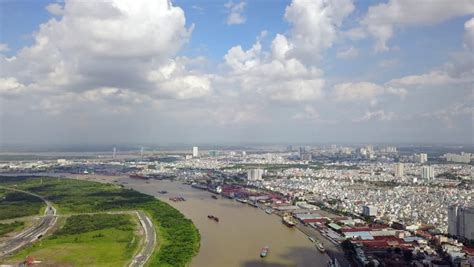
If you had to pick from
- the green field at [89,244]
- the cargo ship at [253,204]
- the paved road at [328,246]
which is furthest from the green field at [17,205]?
the paved road at [328,246]

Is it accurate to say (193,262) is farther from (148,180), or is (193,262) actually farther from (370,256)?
(148,180)

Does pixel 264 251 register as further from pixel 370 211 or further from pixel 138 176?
pixel 138 176

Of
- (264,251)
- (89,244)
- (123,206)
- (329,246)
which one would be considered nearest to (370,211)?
(329,246)

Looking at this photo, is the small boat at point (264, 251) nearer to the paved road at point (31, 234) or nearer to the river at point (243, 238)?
the river at point (243, 238)

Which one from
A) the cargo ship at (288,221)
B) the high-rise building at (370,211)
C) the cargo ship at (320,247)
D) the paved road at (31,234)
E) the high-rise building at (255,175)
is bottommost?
the paved road at (31,234)

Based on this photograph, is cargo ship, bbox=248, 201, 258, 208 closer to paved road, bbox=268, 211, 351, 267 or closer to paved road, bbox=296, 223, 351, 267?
paved road, bbox=268, 211, 351, 267

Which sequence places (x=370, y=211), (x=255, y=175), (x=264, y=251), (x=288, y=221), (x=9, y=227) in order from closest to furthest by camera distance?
1. (x=264, y=251)
2. (x=9, y=227)
3. (x=288, y=221)
4. (x=370, y=211)
5. (x=255, y=175)

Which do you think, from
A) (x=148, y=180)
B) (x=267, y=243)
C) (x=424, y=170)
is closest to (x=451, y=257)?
(x=267, y=243)
